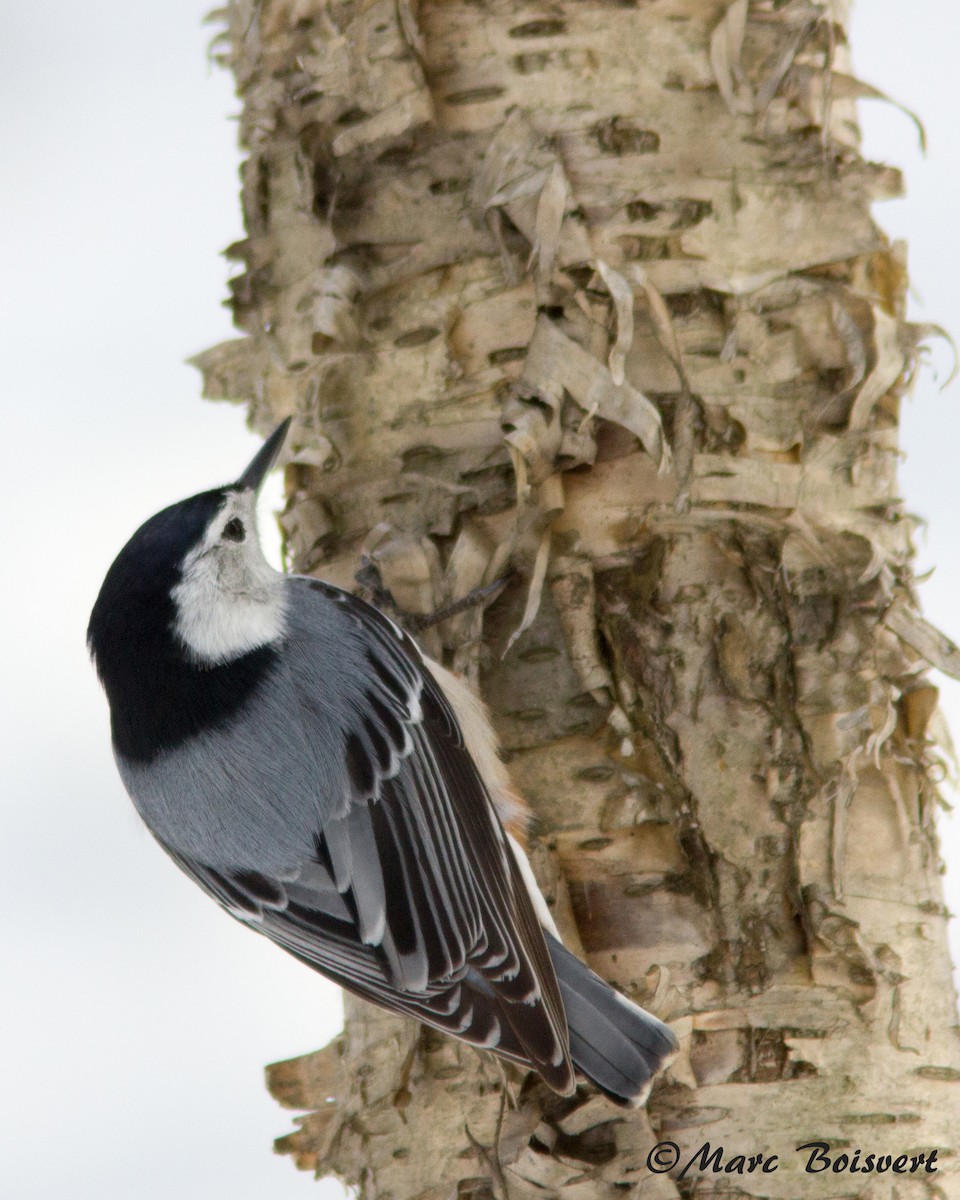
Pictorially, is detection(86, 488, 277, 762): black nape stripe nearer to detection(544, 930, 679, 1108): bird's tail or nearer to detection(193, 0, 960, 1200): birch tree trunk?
detection(193, 0, 960, 1200): birch tree trunk

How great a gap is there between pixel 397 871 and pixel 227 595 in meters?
0.52

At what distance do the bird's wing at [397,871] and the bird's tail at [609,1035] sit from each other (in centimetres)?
3

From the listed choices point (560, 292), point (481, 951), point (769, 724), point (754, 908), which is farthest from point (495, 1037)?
point (560, 292)

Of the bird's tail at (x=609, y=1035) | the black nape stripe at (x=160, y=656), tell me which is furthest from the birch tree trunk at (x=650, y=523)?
the black nape stripe at (x=160, y=656)

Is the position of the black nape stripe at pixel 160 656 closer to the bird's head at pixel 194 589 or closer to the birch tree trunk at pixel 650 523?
the bird's head at pixel 194 589

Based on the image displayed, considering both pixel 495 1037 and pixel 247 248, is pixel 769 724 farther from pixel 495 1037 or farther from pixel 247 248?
pixel 247 248

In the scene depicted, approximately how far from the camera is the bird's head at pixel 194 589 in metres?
2.05

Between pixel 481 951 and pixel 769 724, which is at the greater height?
pixel 769 724

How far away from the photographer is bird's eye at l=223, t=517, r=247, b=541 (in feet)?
7.06

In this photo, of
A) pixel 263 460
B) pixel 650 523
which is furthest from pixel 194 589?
pixel 650 523

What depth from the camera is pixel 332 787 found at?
76.5 inches

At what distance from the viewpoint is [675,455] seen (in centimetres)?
183

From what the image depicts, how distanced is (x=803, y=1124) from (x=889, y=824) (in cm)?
38

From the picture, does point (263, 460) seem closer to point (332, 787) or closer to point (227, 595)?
point (227, 595)
